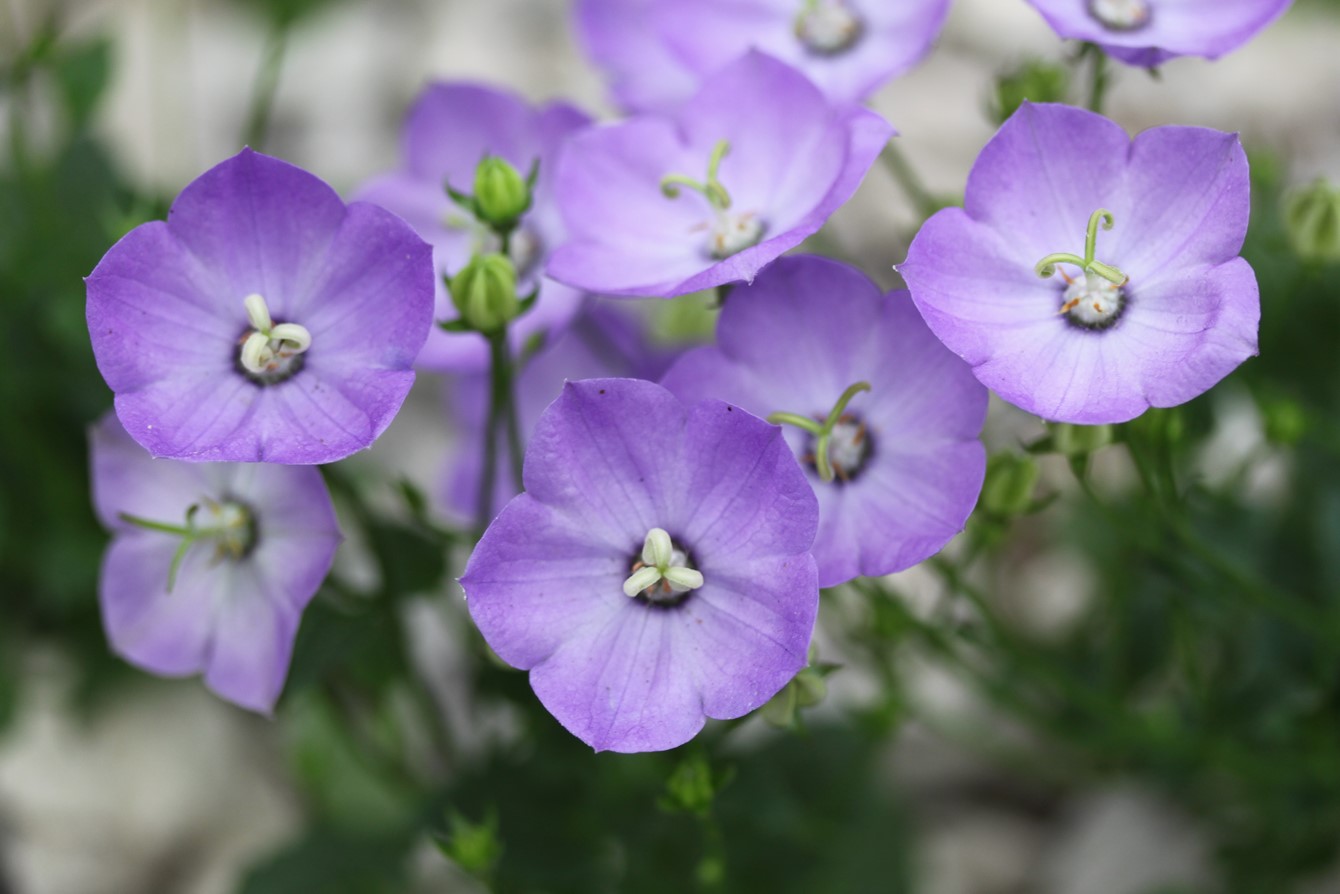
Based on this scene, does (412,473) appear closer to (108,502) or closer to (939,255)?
(108,502)

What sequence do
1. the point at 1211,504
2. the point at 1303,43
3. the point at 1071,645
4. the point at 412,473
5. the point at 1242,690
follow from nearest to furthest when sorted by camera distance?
the point at 1242,690, the point at 1211,504, the point at 1071,645, the point at 412,473, the point at 1303,43

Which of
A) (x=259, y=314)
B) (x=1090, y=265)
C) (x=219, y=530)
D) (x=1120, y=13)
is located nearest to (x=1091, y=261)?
(x=1090, y=265)

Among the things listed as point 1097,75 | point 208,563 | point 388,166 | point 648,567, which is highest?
point 1097,75

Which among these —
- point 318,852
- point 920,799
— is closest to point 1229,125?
point 920,799

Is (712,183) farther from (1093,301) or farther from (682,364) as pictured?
(1093,301)

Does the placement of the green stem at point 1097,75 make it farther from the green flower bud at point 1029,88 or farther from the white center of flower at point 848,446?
the white center of flower at point 848,446

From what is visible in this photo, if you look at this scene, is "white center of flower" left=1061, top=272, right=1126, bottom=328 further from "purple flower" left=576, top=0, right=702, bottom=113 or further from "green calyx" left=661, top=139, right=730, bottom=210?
"purple flower" left=576, top=0, right=702, bottom=113
